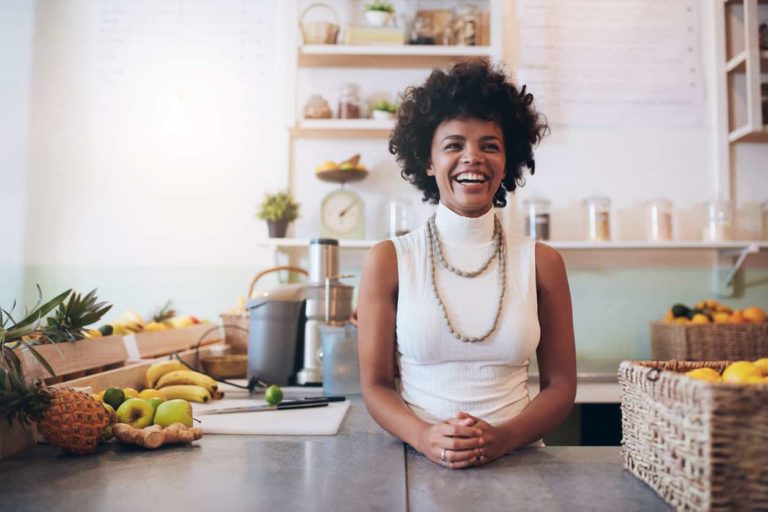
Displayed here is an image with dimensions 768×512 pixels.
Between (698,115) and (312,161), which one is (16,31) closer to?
(312,161)

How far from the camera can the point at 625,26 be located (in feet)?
8.64

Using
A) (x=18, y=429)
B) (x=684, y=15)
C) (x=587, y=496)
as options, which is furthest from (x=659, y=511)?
(x=684, y=15)

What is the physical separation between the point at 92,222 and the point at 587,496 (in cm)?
245

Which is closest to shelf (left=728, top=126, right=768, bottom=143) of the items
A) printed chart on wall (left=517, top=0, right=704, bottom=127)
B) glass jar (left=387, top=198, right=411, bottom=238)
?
printed chart on wall (left=517, top=0, right=704, bottom=127)

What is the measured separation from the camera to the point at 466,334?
3.61 ft

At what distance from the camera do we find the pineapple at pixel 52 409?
953mm

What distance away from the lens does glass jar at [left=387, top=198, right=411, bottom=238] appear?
2.50 m

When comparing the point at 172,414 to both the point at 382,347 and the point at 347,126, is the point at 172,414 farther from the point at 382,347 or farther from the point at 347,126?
the point at 347,126

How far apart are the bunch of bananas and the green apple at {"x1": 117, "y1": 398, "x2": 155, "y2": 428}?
383 mm

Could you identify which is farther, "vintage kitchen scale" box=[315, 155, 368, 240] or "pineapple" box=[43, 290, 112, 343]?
"vintage kitchen scale" box=[315, 155, 368, 240]

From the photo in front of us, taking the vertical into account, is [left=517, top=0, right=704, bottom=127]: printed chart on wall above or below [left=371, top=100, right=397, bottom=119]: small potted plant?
above

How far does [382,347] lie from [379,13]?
5.75 feet

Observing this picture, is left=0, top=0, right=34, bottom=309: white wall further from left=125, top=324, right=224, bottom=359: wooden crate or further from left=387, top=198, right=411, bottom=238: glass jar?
left=387, top=198, right=411, bottom=238: glass jar

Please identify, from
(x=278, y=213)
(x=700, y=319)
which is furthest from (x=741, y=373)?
(x=278, y=213)
